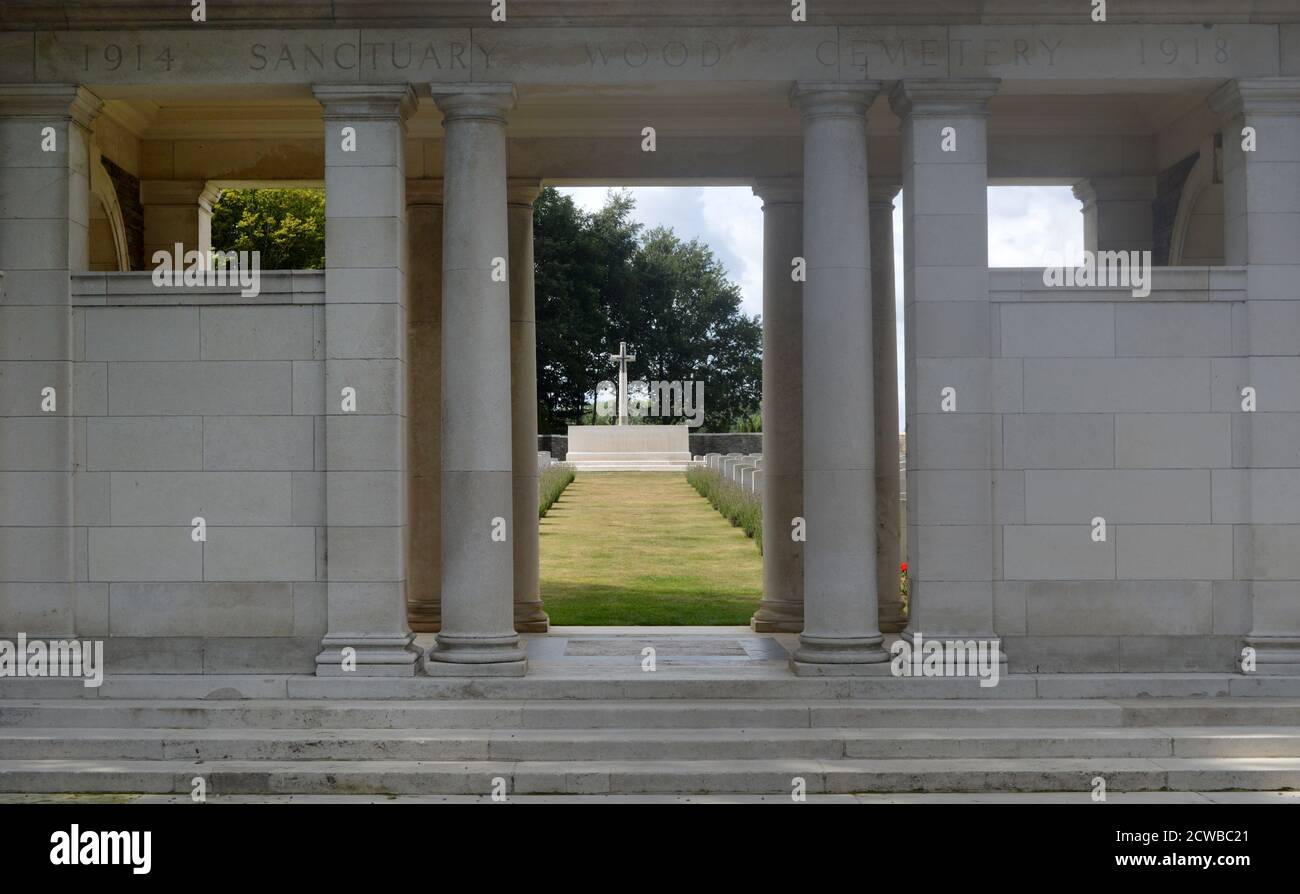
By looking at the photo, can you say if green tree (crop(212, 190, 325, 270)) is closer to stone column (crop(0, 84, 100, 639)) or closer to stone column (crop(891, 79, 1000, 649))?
stone column (crop(0, 84, 100, 639))

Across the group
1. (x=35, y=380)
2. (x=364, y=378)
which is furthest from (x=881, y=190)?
(x=35, y=380)

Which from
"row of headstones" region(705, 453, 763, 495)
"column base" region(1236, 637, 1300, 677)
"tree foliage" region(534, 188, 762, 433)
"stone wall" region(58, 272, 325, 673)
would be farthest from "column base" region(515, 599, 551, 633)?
"tree foliage" region(534, 188, 762, 433)

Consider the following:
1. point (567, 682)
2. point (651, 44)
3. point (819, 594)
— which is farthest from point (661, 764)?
point (651, 44)

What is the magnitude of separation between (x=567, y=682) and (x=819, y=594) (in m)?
3.60

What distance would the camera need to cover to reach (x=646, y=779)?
48.0 ft

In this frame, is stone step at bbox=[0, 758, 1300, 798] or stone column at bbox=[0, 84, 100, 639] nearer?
stone step at bbox=[0, 758, 1300, 798]

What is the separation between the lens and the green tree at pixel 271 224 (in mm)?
64312

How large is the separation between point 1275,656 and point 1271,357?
158 inches

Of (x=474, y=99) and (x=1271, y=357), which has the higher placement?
(x=474, y=99)

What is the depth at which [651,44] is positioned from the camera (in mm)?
16875

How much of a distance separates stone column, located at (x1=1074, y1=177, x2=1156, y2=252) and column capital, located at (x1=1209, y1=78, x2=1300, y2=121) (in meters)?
4.67

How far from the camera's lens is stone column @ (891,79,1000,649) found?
16781mm

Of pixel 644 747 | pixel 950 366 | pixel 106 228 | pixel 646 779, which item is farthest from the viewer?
pixel 106 228

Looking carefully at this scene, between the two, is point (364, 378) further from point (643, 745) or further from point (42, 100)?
point (643, 745)
